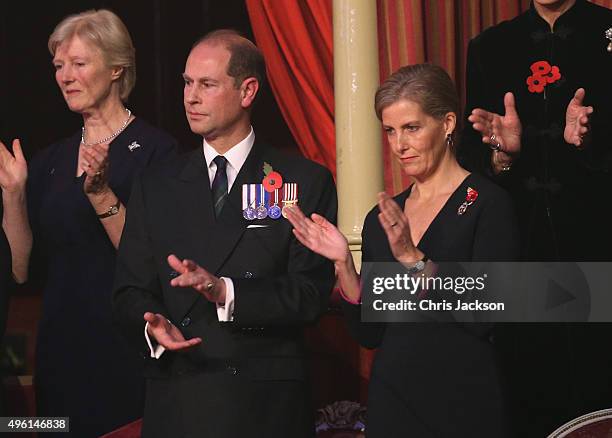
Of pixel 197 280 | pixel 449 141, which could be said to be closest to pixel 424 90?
pixel 449 141

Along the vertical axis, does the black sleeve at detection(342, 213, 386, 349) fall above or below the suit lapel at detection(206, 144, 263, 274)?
below

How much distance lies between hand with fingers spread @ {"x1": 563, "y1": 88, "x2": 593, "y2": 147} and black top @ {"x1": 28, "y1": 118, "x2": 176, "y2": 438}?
1.18 meters

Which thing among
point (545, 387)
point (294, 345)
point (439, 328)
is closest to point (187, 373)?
point (294, 345)

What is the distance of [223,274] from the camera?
2.62 metres

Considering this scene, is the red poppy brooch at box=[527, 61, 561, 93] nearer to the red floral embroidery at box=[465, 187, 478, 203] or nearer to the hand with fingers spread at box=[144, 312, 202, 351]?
the red floral embroidery at box=[465, 187, 478, 203]

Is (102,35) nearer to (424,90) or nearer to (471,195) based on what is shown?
(424,90)

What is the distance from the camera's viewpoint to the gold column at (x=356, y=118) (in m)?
3.96

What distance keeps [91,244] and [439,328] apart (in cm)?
117

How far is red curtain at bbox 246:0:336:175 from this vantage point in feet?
15.5

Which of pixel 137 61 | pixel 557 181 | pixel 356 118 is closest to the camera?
pixel 557 181

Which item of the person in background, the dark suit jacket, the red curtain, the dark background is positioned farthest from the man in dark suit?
the dark background

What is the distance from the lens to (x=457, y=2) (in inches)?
175

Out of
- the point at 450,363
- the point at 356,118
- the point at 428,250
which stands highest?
the point at 356,118

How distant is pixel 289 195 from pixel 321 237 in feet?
0.73
